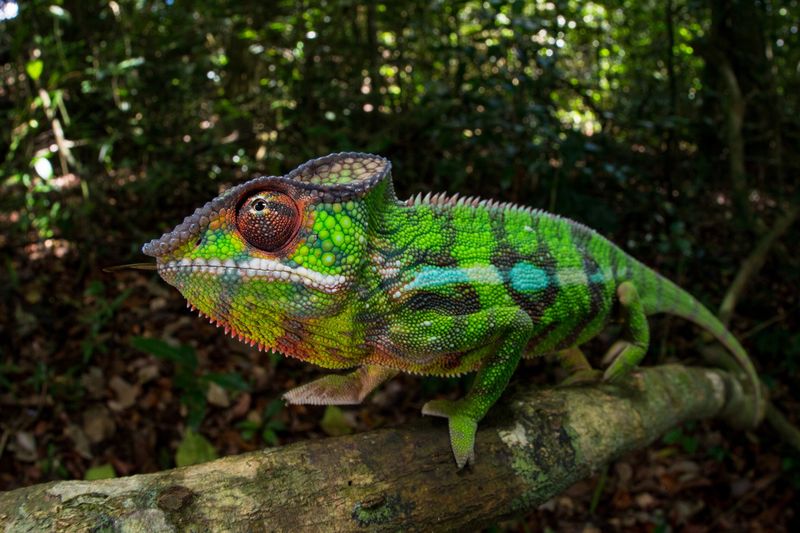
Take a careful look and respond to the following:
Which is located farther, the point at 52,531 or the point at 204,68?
the point at 204,68

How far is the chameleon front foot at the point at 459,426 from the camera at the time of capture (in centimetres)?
161

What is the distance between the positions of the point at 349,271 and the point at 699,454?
372 cm

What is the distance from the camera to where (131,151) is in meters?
5.27

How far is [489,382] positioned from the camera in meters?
1.69

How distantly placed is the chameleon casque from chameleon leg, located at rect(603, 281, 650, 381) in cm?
16

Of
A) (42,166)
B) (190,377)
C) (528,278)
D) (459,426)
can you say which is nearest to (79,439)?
(190,377)

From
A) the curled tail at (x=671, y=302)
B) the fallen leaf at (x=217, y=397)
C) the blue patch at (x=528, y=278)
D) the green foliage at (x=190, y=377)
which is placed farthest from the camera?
the fallen leaf at (x=217, y=397)

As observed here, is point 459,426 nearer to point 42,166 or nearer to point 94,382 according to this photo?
point 94,382

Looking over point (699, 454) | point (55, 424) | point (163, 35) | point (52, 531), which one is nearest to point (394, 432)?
point (52, 531)

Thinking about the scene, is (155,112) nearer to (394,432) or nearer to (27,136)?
(27,136)

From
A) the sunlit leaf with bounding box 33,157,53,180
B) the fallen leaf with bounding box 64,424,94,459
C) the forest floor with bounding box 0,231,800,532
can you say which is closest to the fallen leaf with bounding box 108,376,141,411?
the forest floor with bounding box 0,231,800,532

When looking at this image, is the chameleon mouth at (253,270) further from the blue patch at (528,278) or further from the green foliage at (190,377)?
the green foliage at (190,377)

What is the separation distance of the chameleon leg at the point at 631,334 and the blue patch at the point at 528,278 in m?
0.52

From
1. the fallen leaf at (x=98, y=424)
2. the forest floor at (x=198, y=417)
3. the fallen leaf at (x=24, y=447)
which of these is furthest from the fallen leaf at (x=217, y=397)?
the fallen leaf at (x=24, y=447)
